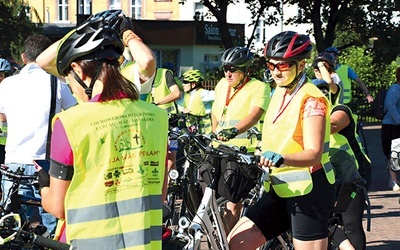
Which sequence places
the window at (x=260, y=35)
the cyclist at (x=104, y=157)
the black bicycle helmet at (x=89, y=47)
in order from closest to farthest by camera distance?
the cyclist at (x=104, y=157) → the black bicycle helmet at (x=89, y=47) → the window at (x=260, y=35)

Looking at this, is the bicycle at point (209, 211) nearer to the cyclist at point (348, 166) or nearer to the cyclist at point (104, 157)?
the cyclist at point (348, 166)

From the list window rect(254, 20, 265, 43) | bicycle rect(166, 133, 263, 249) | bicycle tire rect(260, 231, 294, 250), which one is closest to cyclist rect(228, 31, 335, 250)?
bicycle rect(166, 133, 263, 249)

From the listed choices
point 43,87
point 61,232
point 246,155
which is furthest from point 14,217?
point 43,87

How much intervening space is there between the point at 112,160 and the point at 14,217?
0.63 m

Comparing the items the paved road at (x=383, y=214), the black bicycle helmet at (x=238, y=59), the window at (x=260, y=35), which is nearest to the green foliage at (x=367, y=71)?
the window at (x=260, y=35)

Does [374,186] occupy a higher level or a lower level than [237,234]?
lower

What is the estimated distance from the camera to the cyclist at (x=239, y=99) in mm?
8125

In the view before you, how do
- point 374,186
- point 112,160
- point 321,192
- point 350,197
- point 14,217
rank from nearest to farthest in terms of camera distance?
point 112,160, point 14,217, point 321,192, point 350,197, point 374,186

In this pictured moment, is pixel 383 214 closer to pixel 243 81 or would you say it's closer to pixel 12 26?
pixel 243 81

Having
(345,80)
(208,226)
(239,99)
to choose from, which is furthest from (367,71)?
(208,226)

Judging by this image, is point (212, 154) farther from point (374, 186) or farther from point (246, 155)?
point (374, 186)

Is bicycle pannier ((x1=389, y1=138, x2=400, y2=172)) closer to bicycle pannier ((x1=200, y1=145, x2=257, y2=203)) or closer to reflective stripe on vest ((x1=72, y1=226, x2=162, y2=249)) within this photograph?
bicycle pannier ((x1=200, y1=145, x2=257, y2=203))

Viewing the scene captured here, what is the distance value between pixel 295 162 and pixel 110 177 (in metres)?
1.76

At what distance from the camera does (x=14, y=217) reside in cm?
409
